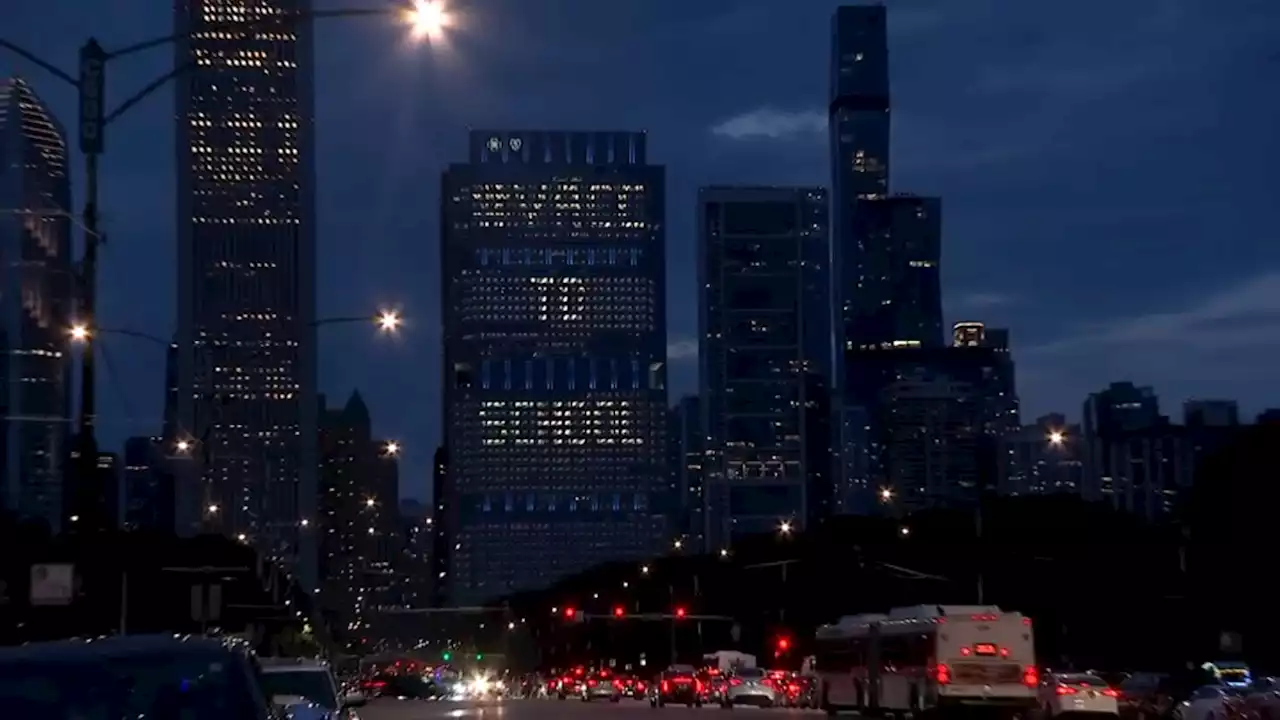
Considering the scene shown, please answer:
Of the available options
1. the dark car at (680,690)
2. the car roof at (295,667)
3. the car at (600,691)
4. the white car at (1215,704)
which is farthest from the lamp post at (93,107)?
the car at (600,691)

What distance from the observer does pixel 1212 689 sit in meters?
43.6

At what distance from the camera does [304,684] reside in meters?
24.5

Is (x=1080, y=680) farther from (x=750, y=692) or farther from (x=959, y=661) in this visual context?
(x=750, y=692)

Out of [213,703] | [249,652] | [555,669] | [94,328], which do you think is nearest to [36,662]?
[213,703]

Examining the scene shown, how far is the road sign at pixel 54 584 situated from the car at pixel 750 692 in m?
37.9

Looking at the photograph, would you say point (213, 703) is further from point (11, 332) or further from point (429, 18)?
point (11, 332)

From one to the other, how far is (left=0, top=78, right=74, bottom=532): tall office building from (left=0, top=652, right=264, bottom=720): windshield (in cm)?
12294

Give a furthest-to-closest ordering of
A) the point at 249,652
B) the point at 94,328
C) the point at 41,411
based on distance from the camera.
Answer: the point at 41,411 < the point at 94,328 < the point at 249,652

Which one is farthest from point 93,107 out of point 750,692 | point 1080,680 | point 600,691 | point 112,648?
point 600,691

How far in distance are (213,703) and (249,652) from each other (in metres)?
1.47

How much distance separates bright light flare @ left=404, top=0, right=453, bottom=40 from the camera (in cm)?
2670

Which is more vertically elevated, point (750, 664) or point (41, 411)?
point (41, 411)

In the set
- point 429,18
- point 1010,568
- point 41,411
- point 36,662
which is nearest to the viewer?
point 36,662

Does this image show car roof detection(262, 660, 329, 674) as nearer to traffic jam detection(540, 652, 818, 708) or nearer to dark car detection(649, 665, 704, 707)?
traffic jam detection(540, 652, 818, 708)
